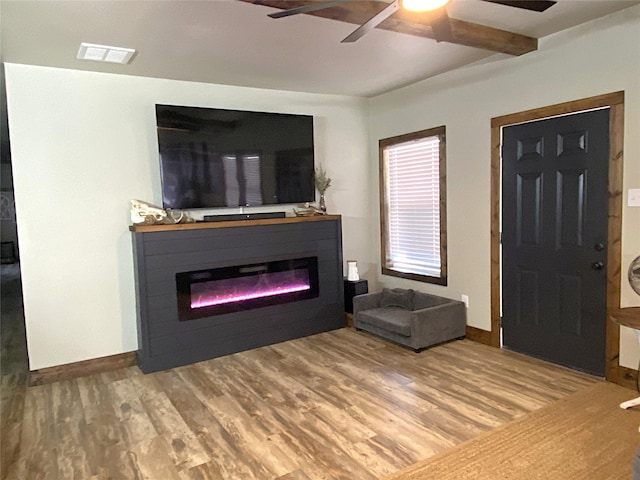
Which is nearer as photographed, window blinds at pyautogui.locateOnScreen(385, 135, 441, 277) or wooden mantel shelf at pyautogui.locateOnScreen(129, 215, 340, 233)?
wooden mantel shelf at pyautogui.locateOnScreen(129, 215, 340, 233)

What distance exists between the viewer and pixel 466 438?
2643 mm

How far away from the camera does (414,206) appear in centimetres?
501

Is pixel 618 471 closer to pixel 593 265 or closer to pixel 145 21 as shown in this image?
pixel 593 265

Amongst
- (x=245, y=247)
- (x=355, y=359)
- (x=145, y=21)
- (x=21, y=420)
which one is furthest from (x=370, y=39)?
(x=21, y=420)

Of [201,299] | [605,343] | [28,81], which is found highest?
[28,81]

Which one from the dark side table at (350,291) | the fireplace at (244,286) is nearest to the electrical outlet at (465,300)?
the dark side table at (350,291)

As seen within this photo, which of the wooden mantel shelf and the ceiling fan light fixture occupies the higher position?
the ceiling fan light fixture

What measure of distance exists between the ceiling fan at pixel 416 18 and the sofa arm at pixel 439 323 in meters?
2.22

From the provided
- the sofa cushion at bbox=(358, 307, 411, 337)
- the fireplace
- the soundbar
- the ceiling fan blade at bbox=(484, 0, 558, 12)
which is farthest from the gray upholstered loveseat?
the ceiling fan blade at bbox=(484, 0, 558, 12)

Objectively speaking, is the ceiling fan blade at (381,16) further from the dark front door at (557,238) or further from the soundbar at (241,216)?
the soundbar at (241,216)

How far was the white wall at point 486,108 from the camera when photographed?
3096 millimetres

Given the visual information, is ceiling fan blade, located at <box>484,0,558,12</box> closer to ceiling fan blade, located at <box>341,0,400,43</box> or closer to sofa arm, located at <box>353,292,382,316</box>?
ceiling fan blade, located at <box>341,0,400,43</box>

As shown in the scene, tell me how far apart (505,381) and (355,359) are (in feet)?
4.02

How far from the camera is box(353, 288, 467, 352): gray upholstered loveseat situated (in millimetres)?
4090
